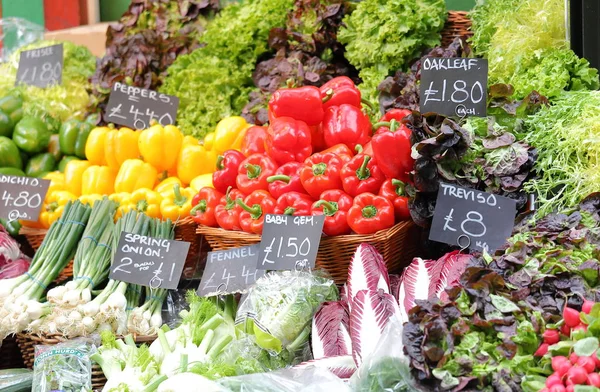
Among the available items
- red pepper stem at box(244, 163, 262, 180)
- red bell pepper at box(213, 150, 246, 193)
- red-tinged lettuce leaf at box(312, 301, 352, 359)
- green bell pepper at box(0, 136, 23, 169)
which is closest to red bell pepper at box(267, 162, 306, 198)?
red pepper stem at box(244, 163, 262, 180)

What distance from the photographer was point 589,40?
108 inches

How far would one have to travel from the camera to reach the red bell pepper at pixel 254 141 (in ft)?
10.7

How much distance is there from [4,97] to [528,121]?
3.13 metres

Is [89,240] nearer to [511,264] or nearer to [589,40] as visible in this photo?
[511,264]

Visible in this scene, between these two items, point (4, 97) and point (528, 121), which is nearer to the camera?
point (528, 121)

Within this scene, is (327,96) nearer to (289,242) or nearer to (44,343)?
(289,242)

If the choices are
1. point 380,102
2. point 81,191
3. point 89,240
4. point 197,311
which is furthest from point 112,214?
point 380,102

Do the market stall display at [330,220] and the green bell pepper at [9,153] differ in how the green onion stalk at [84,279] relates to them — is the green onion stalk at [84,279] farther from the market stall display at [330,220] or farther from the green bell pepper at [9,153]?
the green bell pepper at [9,153]

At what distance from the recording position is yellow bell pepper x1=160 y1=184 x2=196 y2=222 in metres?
3.38

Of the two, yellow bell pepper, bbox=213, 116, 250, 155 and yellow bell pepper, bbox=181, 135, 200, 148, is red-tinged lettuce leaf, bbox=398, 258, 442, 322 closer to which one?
yellow bell pepper, bbox=213, 116, 250, 155

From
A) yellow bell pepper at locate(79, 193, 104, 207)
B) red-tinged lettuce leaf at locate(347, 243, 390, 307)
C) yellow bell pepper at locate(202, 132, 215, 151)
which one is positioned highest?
yellow bell pepper at locate(202, 132, 215, 151)

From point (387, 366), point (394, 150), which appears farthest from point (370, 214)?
point (387, 366)

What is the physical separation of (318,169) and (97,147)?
4.84ft

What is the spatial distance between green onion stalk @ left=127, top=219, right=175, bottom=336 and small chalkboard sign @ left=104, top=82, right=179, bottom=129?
97 cm
